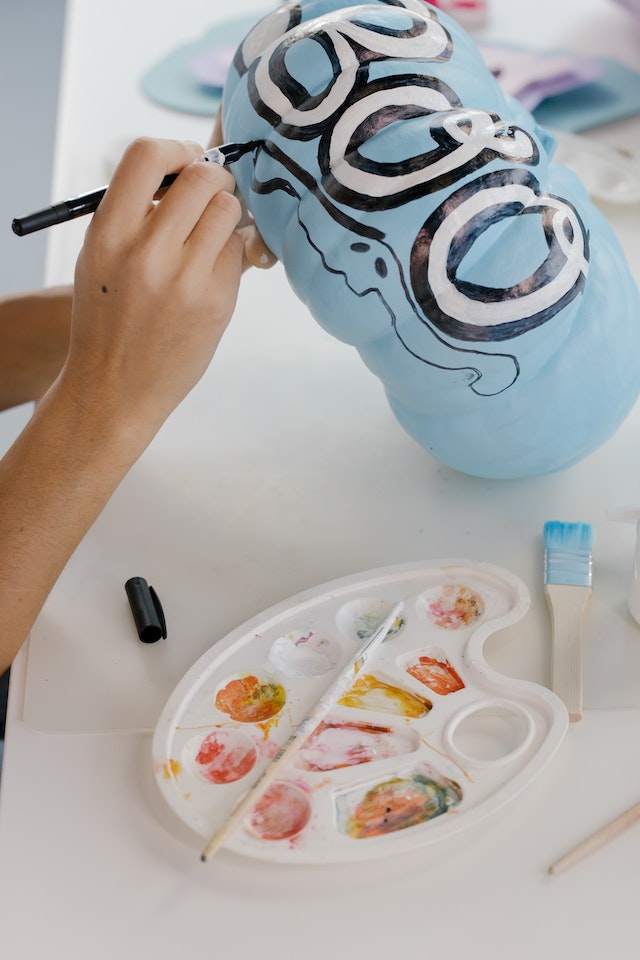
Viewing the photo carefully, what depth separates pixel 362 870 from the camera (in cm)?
62

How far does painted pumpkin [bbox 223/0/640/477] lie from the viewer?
74 cm

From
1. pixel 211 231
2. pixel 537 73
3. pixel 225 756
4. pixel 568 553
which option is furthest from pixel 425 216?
pixel 537 73

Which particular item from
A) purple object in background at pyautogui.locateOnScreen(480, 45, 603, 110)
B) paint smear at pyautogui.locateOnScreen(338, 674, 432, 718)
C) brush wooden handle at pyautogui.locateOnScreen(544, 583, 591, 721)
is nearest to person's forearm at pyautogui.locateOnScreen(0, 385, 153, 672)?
paint smear at pyautogui.locateOnScreen(338, 674, 432, 718)

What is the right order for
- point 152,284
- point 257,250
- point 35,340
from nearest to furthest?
point 152,284, point 257,250, point 35,340

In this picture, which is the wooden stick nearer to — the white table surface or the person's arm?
the white table surface

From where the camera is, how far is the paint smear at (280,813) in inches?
24.9

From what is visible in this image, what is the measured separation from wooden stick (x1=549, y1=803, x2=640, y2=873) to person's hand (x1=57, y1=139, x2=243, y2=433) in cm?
41

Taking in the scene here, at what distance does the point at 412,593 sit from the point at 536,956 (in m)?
0.28

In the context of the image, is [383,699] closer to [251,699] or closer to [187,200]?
[251,699]

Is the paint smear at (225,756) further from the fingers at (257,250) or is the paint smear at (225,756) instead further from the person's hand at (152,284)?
the fingers at (257,250)

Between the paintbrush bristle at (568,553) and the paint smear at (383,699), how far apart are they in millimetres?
167

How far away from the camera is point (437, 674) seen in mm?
725

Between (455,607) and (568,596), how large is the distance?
9cm

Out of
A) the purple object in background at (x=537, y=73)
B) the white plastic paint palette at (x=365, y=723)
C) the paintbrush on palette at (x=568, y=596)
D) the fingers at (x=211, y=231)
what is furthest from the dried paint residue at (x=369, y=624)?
the purple object in background at (x=537, y=73)
